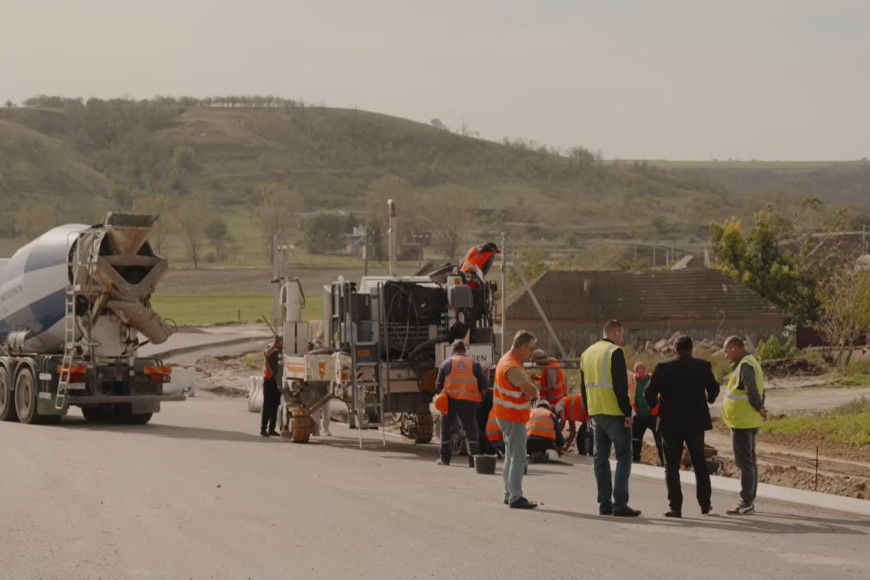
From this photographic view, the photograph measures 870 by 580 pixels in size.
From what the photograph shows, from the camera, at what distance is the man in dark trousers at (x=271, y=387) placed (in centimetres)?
2506

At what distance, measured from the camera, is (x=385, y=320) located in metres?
22.8

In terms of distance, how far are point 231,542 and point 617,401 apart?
4101mm

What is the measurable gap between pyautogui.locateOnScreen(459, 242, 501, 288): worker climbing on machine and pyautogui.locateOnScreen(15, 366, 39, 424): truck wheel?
28.4 feet

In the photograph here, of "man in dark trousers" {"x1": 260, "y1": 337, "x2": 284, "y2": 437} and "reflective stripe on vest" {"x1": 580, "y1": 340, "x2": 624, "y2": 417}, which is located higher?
"reflective stripe on vest" {"x1": 580, "y1": 340, "x2": 624, "y2": 417}

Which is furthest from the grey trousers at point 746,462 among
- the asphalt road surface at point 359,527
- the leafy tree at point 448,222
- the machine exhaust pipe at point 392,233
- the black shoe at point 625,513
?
the leafy tree at point 448,222

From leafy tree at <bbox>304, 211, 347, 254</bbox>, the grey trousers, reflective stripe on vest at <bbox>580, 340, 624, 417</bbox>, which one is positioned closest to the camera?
reflective stripe on vest at <bbox>580, 340, 624, 417</bbox>

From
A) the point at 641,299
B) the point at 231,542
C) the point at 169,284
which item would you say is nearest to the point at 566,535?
the point at 231,542

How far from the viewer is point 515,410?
1582 centimetres

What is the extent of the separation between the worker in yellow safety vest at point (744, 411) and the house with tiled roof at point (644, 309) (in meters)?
47.2

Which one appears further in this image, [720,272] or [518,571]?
[720,272]

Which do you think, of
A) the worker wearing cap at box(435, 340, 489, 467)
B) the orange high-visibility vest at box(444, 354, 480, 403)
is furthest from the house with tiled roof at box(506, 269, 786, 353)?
the orange high-visibility vest at box(444, 354, 480, 403)

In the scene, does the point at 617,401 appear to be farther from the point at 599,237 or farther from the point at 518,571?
the point at 599,237

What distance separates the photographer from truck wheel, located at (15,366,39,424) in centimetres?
2761

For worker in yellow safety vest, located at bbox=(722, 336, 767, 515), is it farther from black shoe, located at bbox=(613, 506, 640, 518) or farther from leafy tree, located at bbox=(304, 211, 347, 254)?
leafy tree, located at bbox=(304, 211, 347, 254)
